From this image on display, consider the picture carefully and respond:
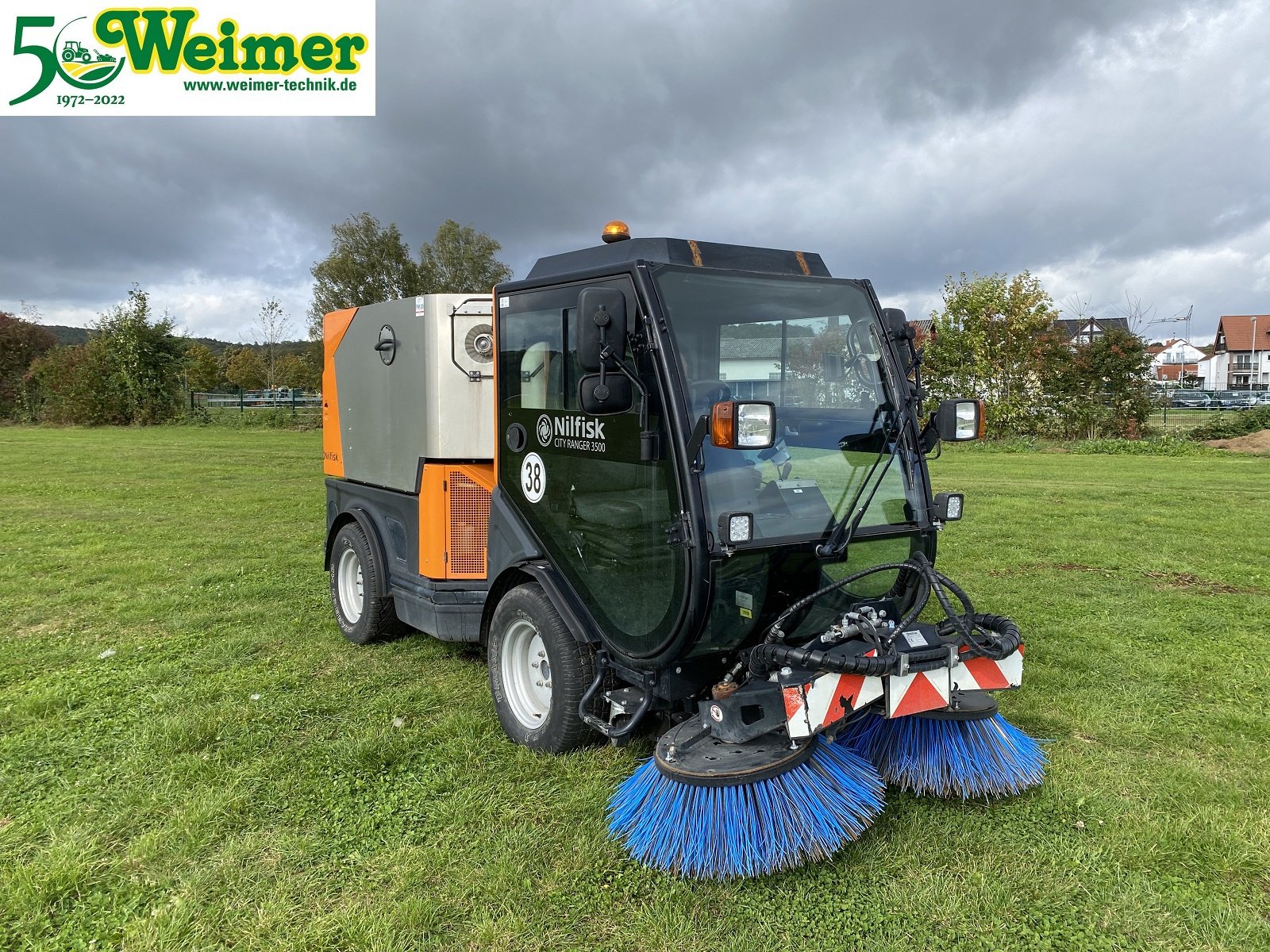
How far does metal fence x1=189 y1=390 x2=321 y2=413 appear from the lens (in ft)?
97.5

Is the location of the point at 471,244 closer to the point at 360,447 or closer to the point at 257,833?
the point at 360,447

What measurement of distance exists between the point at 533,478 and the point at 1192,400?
3833 centimetres

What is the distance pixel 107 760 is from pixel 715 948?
2.91 m

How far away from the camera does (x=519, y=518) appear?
13.3 ft

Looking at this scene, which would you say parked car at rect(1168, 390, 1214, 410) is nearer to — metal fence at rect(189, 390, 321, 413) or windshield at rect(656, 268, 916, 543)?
windshield at rect(656, 268, 916, 543)

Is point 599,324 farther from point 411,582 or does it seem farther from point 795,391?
point 411,582

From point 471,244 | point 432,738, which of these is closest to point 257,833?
point 432,738

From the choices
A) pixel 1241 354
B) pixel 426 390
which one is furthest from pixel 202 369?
pixel 1241 354

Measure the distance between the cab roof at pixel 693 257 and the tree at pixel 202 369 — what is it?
31.2 meters

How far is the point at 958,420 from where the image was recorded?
3.49 m

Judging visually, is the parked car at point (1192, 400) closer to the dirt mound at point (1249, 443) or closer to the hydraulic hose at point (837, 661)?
the dirt mound at point (1249, 443)

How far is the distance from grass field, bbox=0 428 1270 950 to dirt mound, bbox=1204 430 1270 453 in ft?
48.9

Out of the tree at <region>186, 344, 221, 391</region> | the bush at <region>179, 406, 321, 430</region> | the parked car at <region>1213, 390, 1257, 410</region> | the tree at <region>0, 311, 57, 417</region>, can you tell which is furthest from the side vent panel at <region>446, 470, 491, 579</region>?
the tree at <region>0, 311, 57, 417</region>

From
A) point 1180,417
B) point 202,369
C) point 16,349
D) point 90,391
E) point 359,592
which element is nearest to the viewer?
point 359,592
